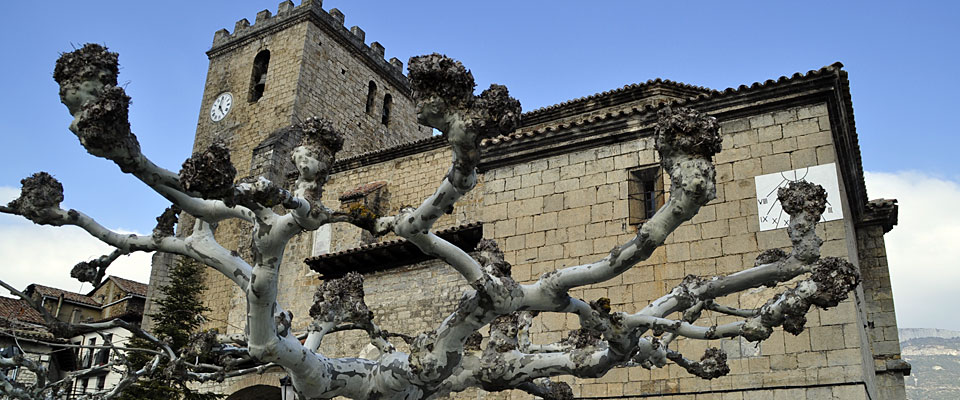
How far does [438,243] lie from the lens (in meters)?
5.63

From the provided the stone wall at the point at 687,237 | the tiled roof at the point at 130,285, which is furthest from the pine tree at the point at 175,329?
the tiled roof at the point at 130,285

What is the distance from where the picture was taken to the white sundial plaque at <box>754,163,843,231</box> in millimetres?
9562

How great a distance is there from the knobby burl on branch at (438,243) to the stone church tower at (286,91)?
663 inches

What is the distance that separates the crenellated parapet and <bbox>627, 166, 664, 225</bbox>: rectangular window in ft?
59.0

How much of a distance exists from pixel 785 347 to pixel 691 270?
149 cm

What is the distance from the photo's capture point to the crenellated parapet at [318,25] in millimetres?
26391

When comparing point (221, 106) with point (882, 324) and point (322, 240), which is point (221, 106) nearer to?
point (322, 240)

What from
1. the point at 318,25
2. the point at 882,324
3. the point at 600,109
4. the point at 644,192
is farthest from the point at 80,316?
the point at 882,324

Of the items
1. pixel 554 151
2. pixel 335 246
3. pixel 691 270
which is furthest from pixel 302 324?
pixel 691 270

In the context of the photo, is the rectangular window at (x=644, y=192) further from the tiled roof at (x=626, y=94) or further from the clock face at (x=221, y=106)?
the clock face at (x=221, y=106)

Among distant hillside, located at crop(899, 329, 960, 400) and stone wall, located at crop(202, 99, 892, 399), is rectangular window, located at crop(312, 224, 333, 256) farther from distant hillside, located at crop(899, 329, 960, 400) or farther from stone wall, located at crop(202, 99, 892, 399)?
distant hillside, located at crop(899, 329, 960, 400)

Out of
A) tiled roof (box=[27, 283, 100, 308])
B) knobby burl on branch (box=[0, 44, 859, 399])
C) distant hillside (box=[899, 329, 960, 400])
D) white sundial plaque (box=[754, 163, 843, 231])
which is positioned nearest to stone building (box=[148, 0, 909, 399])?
white sundial plaque (box=[754, 163, 843, 231])

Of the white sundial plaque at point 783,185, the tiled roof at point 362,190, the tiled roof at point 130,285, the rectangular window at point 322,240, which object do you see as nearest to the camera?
the white sundial plaque at point 783,185

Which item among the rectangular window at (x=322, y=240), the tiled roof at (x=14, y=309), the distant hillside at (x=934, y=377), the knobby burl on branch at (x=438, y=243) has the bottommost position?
the knobby burl on branch at (x=438, y=243)
